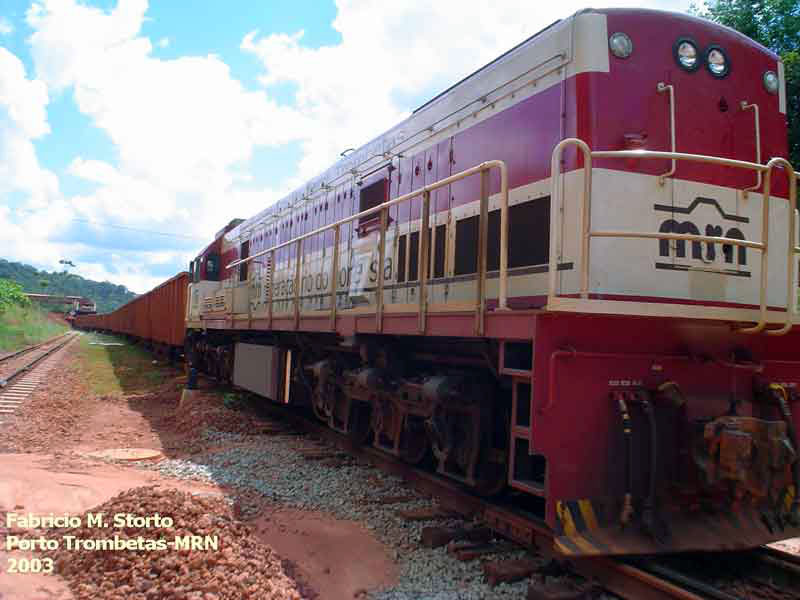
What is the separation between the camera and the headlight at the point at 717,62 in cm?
469

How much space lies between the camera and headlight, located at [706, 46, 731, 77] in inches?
185

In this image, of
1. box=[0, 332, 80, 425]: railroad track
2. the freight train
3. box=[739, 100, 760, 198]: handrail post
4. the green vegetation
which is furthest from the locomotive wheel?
the green vegetation

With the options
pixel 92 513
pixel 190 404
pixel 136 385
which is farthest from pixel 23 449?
pixel 136 385

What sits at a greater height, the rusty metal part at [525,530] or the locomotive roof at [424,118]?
the locomotive roof at [424,118]

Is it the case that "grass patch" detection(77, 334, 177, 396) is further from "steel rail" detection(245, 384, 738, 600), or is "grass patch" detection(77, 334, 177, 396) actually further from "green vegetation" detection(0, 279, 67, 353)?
"steel rail" detection(245, 384, 738, 600)

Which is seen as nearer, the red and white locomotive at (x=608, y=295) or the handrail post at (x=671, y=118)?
the red and white locomotive at (x=608, y=295)

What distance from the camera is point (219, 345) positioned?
12.8 m

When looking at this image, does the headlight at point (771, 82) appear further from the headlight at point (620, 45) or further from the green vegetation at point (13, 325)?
the green vegetation at point (13, 325)

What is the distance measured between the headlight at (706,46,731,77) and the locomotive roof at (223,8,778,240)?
0.72 ft

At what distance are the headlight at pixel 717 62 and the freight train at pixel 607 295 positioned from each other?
17mm

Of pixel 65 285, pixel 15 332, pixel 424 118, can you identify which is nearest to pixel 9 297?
pixel 15 332

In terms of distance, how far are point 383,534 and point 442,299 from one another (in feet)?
6.52

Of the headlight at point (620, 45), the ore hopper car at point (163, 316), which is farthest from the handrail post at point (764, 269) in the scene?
the ore hopper car at point (163, 316)

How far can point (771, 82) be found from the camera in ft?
16.2
